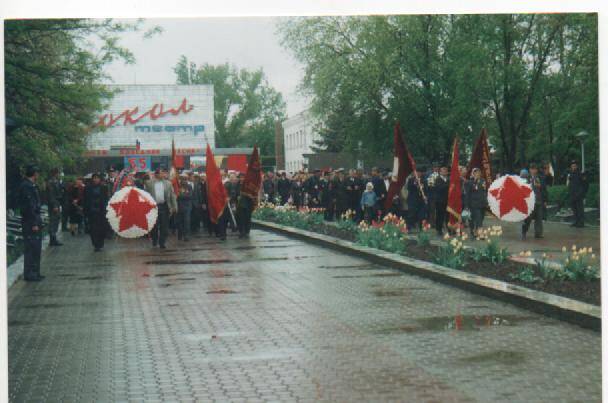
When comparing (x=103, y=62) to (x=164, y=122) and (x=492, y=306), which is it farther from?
(x=164, y=122)

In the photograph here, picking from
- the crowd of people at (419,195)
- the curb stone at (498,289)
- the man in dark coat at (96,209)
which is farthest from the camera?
the crowd of people at (419,195)

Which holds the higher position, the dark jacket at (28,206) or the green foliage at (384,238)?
the dark jacket at (28,206)

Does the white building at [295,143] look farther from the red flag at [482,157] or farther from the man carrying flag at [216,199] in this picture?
the red flag at [482,157]

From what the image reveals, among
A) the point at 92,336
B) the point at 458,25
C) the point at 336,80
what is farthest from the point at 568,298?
the point at 336,80

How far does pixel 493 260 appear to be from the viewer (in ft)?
48.2

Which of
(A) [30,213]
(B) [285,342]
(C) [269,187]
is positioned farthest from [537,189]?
(C) [269,187]

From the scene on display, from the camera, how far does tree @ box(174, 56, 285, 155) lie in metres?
74.3

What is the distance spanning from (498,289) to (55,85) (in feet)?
37.2

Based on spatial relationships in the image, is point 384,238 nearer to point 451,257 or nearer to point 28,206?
point 451,257

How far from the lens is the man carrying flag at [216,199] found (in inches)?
952

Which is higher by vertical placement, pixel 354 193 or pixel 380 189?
pixel 380 189

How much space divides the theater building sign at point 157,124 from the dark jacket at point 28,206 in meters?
38.0

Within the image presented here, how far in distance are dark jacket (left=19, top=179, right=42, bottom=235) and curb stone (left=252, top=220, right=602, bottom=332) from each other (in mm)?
5567

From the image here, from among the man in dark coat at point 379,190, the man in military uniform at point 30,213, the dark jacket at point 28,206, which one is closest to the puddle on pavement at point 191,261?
the man in military uniform at point 30,213
